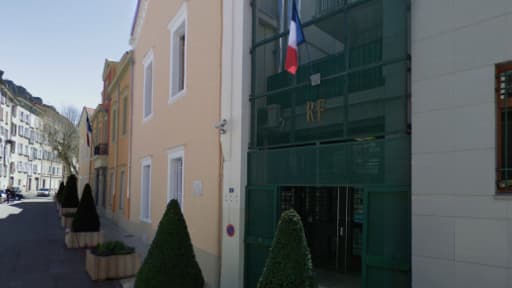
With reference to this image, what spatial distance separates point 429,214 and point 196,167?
5.12 metres

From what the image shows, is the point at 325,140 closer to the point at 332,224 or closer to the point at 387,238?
the point at 387,238

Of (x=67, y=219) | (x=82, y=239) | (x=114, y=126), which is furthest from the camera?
(x=114, y=126)

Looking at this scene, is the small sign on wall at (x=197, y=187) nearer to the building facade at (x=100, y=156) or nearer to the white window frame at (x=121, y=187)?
the white window frame at (x=121, y=187)

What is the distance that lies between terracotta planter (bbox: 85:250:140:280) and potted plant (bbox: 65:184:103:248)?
3.65 metres

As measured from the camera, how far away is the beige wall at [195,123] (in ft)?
23.7

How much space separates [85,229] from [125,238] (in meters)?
1.52

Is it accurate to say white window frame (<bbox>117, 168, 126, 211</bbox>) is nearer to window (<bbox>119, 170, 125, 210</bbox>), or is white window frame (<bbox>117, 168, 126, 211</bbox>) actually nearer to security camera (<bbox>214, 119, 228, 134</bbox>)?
window (<bbox>119, 170, 125, 210</bbox>)

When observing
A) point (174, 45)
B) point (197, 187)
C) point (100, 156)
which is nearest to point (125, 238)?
point (197, 187)

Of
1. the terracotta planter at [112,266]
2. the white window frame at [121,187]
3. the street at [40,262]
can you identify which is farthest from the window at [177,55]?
the white window frame at [121,187]

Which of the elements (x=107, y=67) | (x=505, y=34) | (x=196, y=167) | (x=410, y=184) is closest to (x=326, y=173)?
(x=410, y=184)

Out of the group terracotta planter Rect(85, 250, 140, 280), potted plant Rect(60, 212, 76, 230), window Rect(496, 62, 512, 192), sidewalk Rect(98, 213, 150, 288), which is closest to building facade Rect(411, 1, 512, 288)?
window Rect(496, 62, 512, 192)

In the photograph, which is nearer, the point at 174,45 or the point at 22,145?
the point at 174,45

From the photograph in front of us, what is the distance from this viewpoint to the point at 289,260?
154 inches

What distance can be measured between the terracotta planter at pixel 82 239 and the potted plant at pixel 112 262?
137 inches
